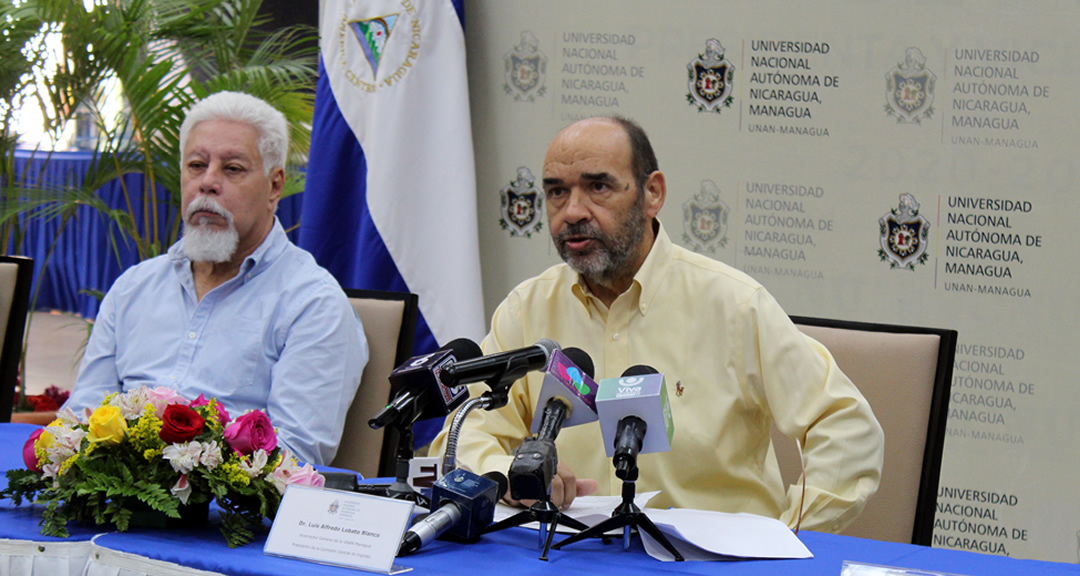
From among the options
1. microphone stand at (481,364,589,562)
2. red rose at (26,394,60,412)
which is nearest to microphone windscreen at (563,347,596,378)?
microphone stand at (481,364,589,562)

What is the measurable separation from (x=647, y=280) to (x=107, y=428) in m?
1.11

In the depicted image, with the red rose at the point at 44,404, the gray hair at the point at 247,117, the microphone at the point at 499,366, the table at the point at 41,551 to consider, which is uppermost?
the gray hair at the point at 247,117

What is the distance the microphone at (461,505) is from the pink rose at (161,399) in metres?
0.39

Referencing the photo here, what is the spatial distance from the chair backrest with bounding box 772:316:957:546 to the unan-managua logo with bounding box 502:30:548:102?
1.93 meters

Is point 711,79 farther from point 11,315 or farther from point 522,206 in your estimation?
point 11,315

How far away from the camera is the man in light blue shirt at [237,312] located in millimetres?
2367

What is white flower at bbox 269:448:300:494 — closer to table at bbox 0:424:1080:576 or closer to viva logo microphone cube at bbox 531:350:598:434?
table at bbox 0:424:1080:576

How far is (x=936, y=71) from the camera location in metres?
3.19

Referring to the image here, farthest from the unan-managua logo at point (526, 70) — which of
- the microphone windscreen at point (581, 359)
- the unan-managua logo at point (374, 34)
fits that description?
the microphone windscreen at point (581, 359)

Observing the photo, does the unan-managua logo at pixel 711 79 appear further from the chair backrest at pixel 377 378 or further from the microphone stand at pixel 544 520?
the microphone stand at pixel 544 520

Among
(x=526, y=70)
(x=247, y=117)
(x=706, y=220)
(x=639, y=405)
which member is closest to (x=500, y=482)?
(x=639, y=405)

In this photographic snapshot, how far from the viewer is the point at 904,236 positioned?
3236 millimetres

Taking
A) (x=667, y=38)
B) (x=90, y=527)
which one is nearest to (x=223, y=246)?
(x=90, y=527)

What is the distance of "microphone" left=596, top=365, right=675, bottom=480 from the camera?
132 centimetres
